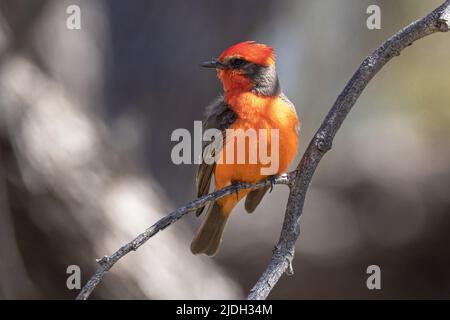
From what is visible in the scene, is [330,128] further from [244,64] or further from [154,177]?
[154,177]

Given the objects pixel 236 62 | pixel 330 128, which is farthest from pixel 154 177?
pixel 330 128

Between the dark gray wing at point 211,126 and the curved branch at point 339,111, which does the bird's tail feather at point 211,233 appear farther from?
the curved branch at point 339,111

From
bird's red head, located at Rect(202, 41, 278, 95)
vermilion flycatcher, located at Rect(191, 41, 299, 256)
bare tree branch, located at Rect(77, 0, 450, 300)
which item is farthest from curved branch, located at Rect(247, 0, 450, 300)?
bird's red head, located at Rect(202, 41, 278, 95)

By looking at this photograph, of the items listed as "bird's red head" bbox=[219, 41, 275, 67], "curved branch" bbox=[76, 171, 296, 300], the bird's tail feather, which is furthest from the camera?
the bird's tail feather

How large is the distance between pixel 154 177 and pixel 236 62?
2784mm

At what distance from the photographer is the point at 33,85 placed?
689 centimetres

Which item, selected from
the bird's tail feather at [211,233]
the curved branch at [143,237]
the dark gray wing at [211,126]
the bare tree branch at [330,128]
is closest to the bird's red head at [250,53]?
the dark gray wing at [211,126]

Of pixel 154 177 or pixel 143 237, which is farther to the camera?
pixel 154 177

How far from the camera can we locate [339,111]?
3.61 metres

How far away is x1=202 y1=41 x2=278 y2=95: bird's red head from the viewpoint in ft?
17.0

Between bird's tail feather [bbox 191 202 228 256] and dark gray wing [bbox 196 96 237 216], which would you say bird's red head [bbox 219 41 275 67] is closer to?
dark gray wing [bbox 196 96 237 216]

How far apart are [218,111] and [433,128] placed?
11.3 ft

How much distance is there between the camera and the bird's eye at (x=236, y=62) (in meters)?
5.18

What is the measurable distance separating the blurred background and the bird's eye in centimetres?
220
